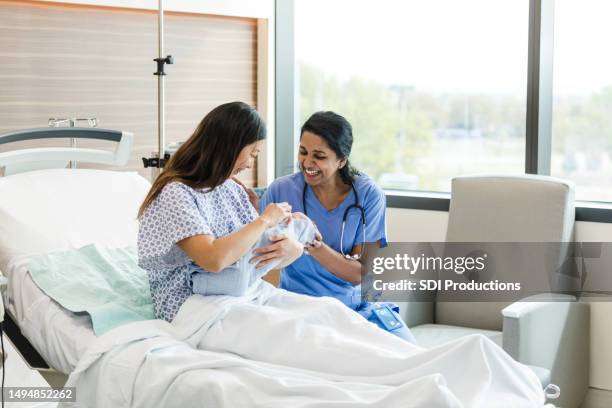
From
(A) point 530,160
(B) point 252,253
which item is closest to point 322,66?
(A) point 530,160

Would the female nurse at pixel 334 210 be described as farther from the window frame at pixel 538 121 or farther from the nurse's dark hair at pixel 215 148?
the window frame at pixel 538 121

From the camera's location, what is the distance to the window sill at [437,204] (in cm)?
318

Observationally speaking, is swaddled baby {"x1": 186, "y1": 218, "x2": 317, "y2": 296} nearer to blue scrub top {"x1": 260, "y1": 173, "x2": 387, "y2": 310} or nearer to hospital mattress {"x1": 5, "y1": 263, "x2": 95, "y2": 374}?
hospital mattress {"x1": 5, "y1": 263, "x2": 95, "y2": 374}

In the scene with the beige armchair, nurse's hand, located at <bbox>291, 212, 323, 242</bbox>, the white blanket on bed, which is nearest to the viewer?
the white blanket on bed

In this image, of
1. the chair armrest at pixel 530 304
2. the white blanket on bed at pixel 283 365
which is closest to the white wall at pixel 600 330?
the chair armrest at pixel 530 304

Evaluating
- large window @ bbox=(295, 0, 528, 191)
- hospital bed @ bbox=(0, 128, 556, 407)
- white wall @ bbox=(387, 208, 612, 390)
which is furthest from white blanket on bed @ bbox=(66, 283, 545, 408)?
large window @ bbox=(295, 0, 528, 191)

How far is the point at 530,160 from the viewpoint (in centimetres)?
346

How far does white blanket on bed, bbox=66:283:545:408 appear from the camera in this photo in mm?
1690

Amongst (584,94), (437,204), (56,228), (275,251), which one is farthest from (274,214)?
(584,94)

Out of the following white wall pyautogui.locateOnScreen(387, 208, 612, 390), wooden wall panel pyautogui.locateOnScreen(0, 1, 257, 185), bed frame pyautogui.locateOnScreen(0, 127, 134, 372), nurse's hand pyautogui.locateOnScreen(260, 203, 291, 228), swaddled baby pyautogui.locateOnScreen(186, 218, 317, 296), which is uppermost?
wooden wall panel pyautogui.locateOnScreen(0, 1, 257, 185)

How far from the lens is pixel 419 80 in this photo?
13.8 feet

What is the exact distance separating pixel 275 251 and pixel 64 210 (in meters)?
0.78

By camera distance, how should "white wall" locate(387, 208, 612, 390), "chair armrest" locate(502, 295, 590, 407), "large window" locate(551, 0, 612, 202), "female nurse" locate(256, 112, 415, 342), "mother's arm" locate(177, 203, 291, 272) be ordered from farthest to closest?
"large window" locate(551, 0, 612, 202), "white wall" locate(387, 208, 612, 390), "chair armrest" locate(502, 295, 590, 407), "female nurse" locate(256, 112, 415, 342), "mother's arm" locate(177, 203, 291, 272)

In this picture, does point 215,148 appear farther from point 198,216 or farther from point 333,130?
point 333,130
